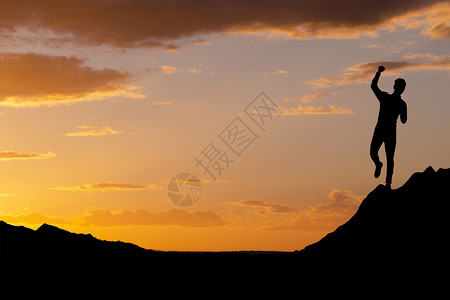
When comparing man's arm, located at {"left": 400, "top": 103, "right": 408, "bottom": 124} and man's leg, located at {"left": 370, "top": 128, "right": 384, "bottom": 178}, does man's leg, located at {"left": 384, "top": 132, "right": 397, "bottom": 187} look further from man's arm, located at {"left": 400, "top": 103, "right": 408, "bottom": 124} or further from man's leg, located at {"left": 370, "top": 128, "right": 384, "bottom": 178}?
man's arm, located at {"left": 400, "top": 103, "right": 408, "bottom": 124}

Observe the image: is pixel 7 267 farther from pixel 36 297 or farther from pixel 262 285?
pixel 262 285

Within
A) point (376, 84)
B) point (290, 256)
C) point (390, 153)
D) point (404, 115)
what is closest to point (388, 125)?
point (404, 115)

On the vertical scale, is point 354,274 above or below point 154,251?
below

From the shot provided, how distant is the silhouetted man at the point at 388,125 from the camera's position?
21.4 metres

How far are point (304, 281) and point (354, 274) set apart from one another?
1.63 meters

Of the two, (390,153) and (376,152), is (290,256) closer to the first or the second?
(376,152)

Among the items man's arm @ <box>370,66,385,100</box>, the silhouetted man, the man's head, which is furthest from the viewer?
the silhouetted man

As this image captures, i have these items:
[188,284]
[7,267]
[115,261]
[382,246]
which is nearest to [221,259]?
[188,284]

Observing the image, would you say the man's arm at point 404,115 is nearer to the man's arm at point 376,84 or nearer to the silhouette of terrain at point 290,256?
the man's arm at point 376,84

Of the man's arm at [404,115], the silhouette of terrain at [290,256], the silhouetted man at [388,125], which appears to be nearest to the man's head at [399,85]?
the silhouetted man at [388,125]

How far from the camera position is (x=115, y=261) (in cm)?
2170

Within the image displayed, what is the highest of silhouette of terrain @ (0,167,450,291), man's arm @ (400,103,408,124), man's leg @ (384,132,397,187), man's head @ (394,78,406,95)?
man's head @ (394,78,406,95)

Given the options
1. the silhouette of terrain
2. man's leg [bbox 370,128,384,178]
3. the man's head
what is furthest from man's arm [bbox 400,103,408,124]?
the silhouette of terrain

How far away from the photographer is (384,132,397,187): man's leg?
21.5 metres
